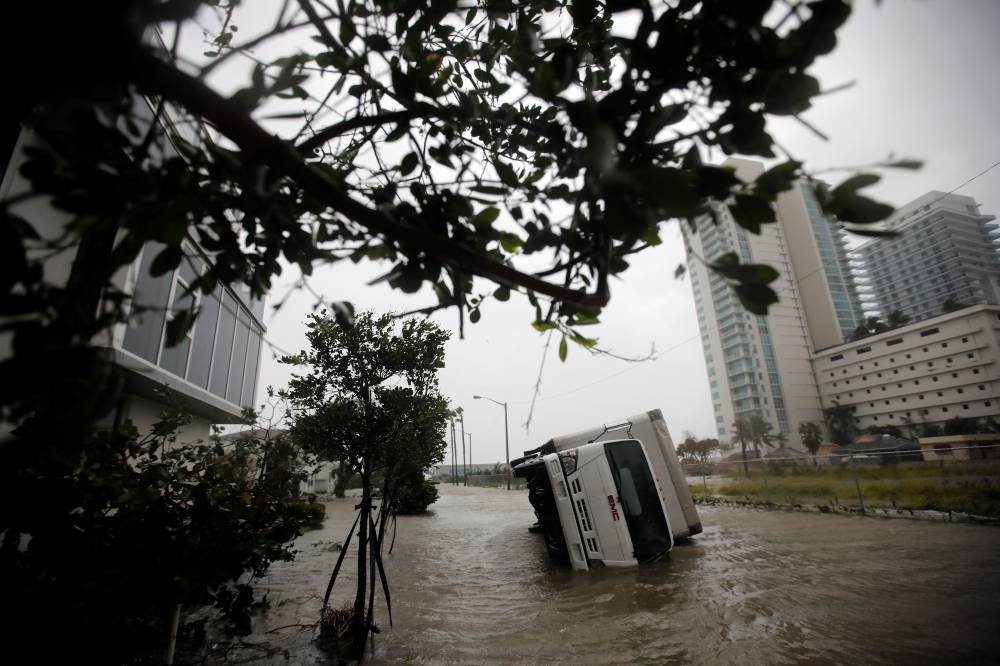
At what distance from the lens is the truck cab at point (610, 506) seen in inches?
230

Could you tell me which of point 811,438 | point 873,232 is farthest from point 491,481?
point 811,438

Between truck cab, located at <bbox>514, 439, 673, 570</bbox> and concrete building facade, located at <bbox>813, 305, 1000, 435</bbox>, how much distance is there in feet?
235

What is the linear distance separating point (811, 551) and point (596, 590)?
4447 millimetres

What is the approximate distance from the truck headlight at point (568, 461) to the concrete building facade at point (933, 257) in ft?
13.9

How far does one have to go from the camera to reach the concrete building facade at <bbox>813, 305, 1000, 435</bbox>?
52.7m

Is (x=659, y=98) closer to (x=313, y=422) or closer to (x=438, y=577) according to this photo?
(x=313, y=422)

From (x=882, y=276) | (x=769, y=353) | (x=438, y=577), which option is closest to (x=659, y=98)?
(x=438, y=577)

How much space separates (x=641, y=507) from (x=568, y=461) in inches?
47.5

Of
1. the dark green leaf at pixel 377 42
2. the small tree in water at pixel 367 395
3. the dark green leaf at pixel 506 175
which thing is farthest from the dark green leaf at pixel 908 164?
the small tree in water at pixel 367 395

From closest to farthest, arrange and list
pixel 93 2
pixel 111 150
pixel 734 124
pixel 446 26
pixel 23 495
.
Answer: pixel 93 2 < pixel 111 150 < pixel 734 124 < pixel 446 26 < pixel 23 495

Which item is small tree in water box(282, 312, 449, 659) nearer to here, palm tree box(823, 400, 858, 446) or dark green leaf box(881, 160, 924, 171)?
dark green leaf box(881, 160, 924, 171)

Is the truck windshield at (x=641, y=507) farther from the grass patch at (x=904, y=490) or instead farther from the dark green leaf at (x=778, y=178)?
the grass patch at (x=904, y=490)

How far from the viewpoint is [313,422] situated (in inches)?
185

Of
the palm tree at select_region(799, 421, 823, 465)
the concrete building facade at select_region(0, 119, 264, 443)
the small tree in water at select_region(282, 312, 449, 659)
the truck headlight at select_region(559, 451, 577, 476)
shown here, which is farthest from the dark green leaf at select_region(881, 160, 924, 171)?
the palm tree at select_region(799, 421, 823, 465)
